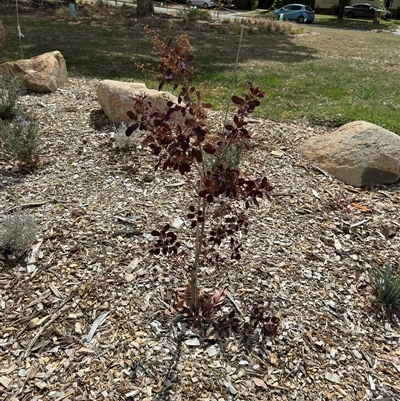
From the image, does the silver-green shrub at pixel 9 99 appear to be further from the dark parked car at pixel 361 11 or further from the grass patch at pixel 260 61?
the dark parked car at pixel 361 11

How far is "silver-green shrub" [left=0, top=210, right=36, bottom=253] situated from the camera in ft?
9.57

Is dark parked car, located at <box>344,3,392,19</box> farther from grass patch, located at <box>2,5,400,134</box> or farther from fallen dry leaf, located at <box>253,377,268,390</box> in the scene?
fallen dry leaf, located at <box>253,377,268,390</box>

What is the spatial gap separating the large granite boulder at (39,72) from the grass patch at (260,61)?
6.35ft

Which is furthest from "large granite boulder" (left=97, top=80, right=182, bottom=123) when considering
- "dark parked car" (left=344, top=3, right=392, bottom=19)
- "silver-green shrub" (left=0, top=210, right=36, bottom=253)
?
"dark parked car" (left=344, top=3, right=392, bottom=19)

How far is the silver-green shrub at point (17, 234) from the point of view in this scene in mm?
2916

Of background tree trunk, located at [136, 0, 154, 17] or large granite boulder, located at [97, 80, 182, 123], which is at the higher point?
large granite boulder, located at [97, 80, 182, 123]

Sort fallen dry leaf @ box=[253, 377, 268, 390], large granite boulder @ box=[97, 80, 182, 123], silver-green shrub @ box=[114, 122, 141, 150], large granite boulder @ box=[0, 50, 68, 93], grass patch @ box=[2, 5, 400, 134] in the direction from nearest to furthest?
fallen dry leaf @ box=[253, 377, 268, 390] → silver-green shrub @ box=[114, 122, 141, 150] → large granite boulder @ box=[97, 80, 182, 123] → large granite boulder @ box=[0, 50, 68, 93] → grass patch @ box=[2, 5, 400, 134]

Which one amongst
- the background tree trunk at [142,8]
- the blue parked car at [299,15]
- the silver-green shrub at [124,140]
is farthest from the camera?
the blue parked car at [299,15]

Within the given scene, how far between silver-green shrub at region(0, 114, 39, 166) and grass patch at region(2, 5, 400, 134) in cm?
341

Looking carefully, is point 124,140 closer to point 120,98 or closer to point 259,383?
point 120,98

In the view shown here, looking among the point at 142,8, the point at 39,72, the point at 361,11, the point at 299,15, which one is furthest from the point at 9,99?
the point at 361,11

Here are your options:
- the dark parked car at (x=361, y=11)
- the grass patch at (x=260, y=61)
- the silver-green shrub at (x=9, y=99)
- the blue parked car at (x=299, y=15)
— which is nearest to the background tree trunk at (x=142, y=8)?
the grass patch at (x=260, y=61)

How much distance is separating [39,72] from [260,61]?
23.2 ft

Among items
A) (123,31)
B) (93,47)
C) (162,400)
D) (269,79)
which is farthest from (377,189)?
(123,31)
